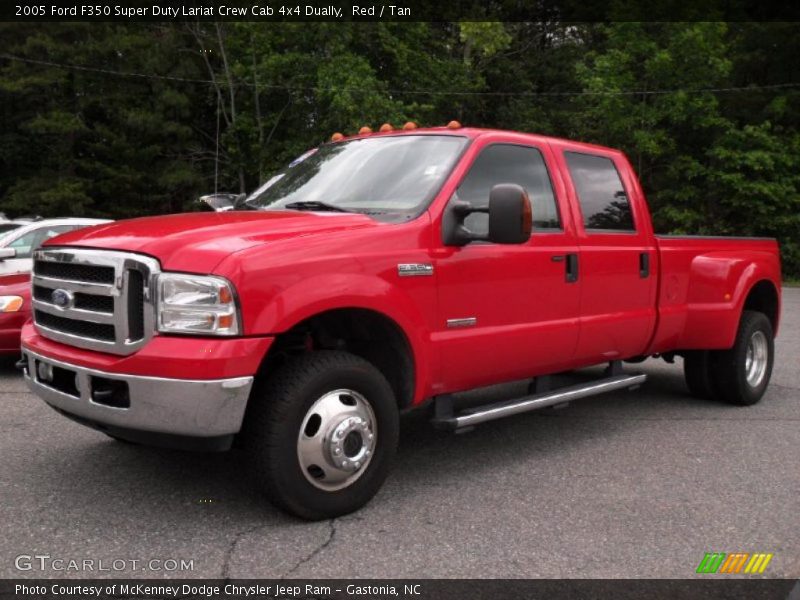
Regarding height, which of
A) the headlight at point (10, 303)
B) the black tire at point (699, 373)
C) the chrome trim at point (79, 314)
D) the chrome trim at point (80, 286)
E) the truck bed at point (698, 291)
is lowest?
the black tire at point (699, 373)

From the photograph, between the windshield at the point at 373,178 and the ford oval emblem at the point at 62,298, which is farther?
the windshield at the point at 373,178

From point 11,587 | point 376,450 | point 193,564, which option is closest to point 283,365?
point 376,450

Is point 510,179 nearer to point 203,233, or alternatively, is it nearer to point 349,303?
point 349,303

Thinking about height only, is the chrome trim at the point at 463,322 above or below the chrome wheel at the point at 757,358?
above

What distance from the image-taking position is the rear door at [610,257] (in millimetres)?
5410

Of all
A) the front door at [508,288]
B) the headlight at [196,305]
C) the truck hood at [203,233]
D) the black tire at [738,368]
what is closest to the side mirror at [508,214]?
the front door at [508,288]

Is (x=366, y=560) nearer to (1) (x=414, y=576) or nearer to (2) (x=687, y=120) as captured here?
(1) (x=414, y=576)

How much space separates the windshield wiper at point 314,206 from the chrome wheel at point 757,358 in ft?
13.5

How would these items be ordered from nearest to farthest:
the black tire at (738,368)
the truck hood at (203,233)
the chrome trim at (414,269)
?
the truck hood at (203,233), the chrome trim at (414,269), the black tire at (738,368)

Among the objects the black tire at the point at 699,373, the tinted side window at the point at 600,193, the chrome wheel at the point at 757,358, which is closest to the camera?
the tinted side window at the point at 600,193

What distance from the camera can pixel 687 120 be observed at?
29203 mm

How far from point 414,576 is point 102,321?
1807 millimetres

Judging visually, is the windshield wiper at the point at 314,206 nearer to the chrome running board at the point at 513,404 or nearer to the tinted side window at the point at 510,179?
the tinted side window at the point at 510,179

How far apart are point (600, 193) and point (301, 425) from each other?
9.84 ft
